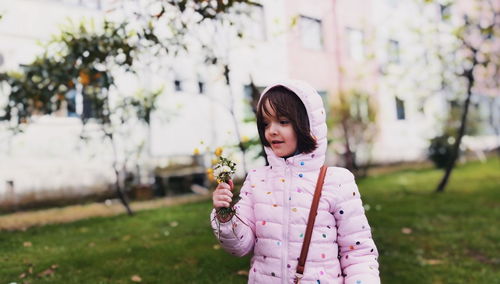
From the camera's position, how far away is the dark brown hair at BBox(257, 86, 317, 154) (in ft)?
6.85

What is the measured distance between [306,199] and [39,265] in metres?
3.98

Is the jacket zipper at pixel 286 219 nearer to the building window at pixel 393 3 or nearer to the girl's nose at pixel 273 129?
the girl's nose at pixel 273 129

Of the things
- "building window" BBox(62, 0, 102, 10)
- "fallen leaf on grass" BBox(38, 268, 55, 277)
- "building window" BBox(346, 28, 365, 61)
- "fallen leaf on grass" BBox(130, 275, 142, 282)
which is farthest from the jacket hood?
"building window" BBox(346, 28, 365, 61)

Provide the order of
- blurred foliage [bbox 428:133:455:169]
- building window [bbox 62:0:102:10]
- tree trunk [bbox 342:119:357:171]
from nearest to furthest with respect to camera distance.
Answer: building window [bbox 62:0:102:10]
tree trunk [bbox 342:119:357:171]
blurred foliage [bbox 428:133:455:169]

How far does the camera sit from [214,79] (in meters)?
10.3

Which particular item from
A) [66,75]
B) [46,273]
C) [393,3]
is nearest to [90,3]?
[66,75]

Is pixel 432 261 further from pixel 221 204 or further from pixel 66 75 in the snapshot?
pixel 66 75

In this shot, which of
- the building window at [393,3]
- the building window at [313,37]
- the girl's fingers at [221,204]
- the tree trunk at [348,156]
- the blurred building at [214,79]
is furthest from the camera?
the building window at [393,3]

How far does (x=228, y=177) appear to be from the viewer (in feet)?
6.47

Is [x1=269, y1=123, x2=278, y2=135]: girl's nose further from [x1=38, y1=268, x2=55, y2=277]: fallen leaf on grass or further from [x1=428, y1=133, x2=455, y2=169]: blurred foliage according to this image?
[x1=428, y1=133, x2=455, y2=169]: blurred foliage

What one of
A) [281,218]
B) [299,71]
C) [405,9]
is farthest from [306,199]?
[405,9]

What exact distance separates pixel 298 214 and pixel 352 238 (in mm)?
274

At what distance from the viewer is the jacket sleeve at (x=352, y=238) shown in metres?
2.05

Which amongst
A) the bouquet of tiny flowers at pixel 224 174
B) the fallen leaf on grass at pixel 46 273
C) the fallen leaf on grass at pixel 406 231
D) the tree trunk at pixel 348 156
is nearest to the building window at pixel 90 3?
the tree trunk at pixel 348 156
